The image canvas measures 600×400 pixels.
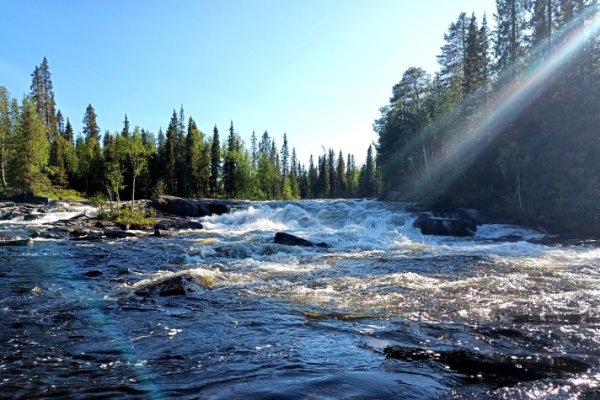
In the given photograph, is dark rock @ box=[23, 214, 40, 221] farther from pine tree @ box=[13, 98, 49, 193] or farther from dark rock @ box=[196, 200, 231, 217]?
pine tree @ box=[13, 98, 49, 193]

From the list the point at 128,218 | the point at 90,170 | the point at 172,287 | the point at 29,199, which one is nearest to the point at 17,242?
the point at 128,218

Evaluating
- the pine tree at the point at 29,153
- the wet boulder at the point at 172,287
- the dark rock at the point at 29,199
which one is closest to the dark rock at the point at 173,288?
the wet boulder at the point at 172,287

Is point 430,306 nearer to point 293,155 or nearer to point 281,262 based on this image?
point 281,262

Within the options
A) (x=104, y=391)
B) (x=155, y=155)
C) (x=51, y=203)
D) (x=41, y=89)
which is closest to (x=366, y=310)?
(x=104, y=391)

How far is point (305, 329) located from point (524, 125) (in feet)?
109

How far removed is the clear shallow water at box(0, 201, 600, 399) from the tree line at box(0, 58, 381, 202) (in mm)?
26579

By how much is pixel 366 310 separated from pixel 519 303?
10.5ft

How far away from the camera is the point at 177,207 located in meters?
41.7

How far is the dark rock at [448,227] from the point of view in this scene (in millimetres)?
25422

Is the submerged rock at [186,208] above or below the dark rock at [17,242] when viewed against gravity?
above

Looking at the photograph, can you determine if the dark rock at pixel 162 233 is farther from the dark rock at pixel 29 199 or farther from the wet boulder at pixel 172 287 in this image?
the dark rock at pixel 29 199

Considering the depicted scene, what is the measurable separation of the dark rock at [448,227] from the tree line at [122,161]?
25195 mm

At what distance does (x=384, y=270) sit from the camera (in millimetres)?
12938

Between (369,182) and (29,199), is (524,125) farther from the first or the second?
(369,182)
